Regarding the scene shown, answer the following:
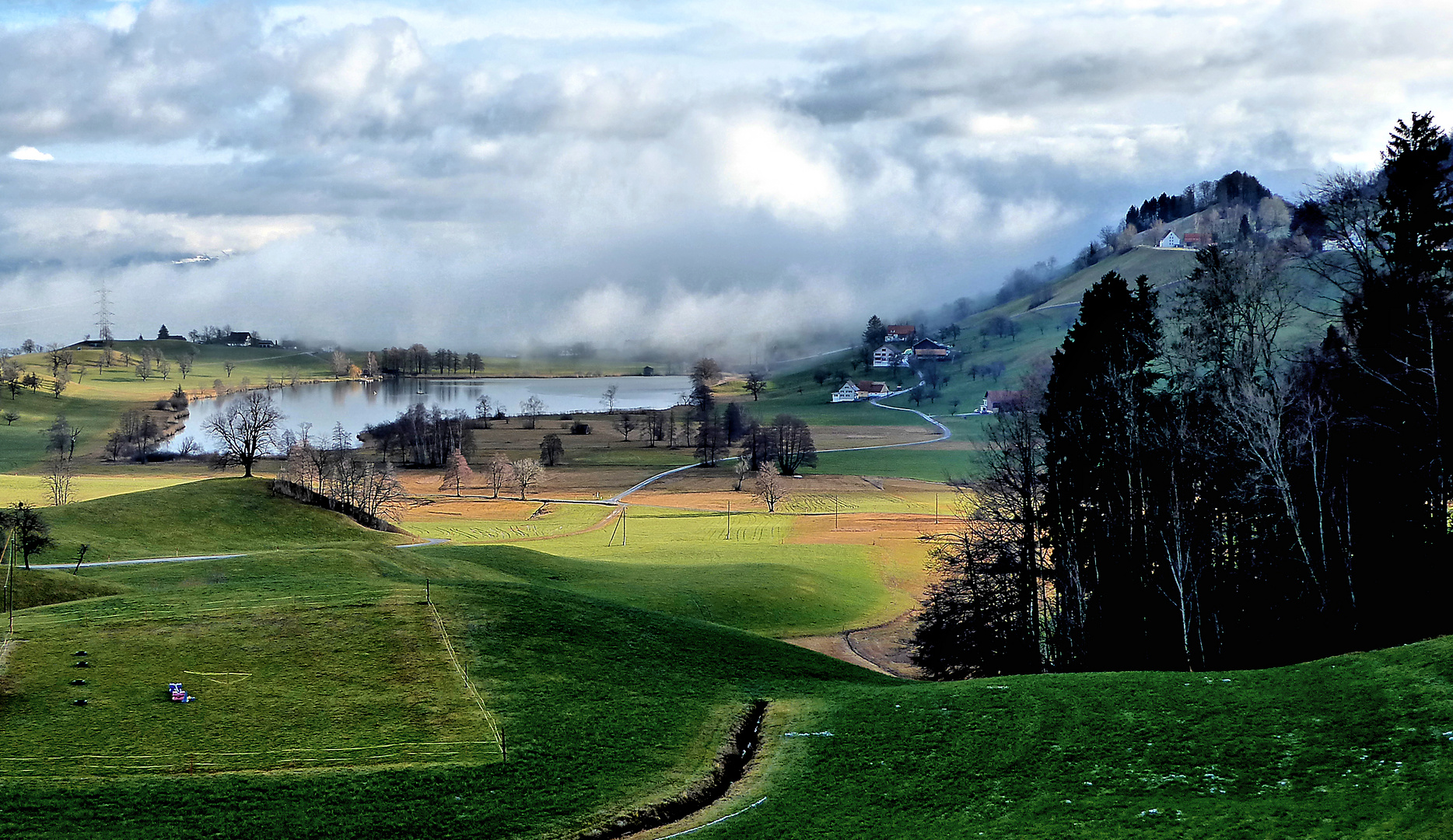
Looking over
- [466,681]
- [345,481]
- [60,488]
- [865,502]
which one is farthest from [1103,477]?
[60,488]

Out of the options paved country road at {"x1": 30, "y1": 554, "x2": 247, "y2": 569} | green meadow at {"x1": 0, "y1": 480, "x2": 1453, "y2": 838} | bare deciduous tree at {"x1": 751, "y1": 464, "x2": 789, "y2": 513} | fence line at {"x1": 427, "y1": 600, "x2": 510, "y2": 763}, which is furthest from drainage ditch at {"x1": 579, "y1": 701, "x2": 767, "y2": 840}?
bare deciduous tree at {"x1": 751, "y1": 464, "x2": 789, "y2": 513}

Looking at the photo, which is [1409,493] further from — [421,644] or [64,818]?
[64,818]

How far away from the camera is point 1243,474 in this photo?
41.3 m

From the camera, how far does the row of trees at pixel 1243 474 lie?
3662cm

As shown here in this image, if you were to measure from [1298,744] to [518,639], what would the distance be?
72.4ft

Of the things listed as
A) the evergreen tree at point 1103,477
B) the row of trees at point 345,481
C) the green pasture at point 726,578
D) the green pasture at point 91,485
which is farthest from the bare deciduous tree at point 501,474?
the evergreen tree at point 1103,477

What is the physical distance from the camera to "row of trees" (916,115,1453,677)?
3662 cm

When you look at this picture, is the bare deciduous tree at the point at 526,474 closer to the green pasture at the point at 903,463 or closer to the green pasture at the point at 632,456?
the green pasture at the point at 632,456

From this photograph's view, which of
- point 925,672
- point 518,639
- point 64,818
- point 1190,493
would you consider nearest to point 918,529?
point 925,672

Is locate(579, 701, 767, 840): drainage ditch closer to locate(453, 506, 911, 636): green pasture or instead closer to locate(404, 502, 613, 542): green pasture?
locate(453, 506, 911, 636): green pasture

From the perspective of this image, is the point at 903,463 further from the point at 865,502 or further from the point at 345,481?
the point at 345,481

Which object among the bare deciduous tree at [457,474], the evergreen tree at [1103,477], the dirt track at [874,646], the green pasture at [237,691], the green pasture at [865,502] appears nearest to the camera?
the green pasture at [237,691]

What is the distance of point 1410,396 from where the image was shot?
3638cm

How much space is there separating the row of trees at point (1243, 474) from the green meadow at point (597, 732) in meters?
11.9
